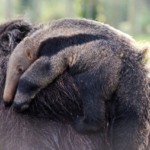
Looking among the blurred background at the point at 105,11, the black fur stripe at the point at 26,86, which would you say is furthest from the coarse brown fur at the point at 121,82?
the blurred background at the point at 105,11

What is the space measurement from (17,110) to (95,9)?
44665mm

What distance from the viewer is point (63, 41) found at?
16.0 ft

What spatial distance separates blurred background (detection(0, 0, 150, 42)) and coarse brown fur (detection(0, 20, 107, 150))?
98.5 ft

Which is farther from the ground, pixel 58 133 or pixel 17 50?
pixel 17 50

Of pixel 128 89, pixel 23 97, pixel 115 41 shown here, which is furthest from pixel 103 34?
pixel 23 97

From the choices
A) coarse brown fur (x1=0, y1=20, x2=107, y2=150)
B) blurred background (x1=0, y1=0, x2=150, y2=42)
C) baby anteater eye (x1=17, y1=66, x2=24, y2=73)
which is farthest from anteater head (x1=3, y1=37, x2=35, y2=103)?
blurred background (x1=0, y1=0, x2=150, y2=42)

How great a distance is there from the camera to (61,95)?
4.99 m

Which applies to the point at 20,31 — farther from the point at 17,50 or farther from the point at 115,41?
the point at 115,41

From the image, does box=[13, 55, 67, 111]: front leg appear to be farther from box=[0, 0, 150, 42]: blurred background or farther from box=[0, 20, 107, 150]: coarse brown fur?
box=[0, 0, 150, 42]: blurred background

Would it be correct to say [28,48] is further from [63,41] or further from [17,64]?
[63,41]

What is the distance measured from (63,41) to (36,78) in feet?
1.12

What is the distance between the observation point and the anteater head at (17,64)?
16.0 ft

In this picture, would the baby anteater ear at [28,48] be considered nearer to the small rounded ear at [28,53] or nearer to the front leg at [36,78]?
the small rounded ear at [28,53]

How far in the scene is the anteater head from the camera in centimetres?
489
